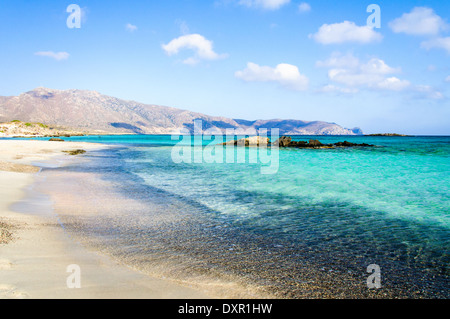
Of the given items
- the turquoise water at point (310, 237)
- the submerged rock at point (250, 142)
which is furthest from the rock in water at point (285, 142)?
the turquoise water at point (310, 237)

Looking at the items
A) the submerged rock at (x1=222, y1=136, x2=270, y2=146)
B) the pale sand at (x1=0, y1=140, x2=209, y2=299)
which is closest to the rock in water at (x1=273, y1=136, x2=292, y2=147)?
the submerged rock at (x1=222, y1=136, x2=270, y2=146)

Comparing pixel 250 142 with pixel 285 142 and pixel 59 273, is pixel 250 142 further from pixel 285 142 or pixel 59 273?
pixel 59 273

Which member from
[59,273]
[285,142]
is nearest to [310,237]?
[59,273]

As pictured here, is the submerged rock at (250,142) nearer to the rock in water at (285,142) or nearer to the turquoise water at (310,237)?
the rock in water at (285,142)

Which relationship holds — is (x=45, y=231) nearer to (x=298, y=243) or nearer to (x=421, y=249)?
(x=298, y=243)

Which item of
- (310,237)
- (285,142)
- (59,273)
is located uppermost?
(285,142)

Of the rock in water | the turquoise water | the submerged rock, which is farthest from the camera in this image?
the rock in water

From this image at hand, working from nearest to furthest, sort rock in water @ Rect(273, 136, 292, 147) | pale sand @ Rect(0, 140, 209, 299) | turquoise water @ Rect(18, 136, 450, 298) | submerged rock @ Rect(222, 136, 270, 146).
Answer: pale sand @ Rect(0, 140, 209, 299) < turquoise water @ Rect(18, 136, 450, 298) < submerged rock @ Rect(222, 136, 270, 146) < rock in water @ Rect(273, 136, 292, 147)

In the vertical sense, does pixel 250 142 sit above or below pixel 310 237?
above

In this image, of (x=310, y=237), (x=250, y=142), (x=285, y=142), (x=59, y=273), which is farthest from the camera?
(x=285, y=142)

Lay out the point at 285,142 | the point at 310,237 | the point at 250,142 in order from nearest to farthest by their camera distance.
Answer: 1. the point at 310,237
2. the point at 250,142
3. the point at 285,142

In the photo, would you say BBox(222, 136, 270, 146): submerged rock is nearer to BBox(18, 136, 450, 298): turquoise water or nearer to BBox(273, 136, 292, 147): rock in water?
BBox(273, 136, 292, 147): rock in water
